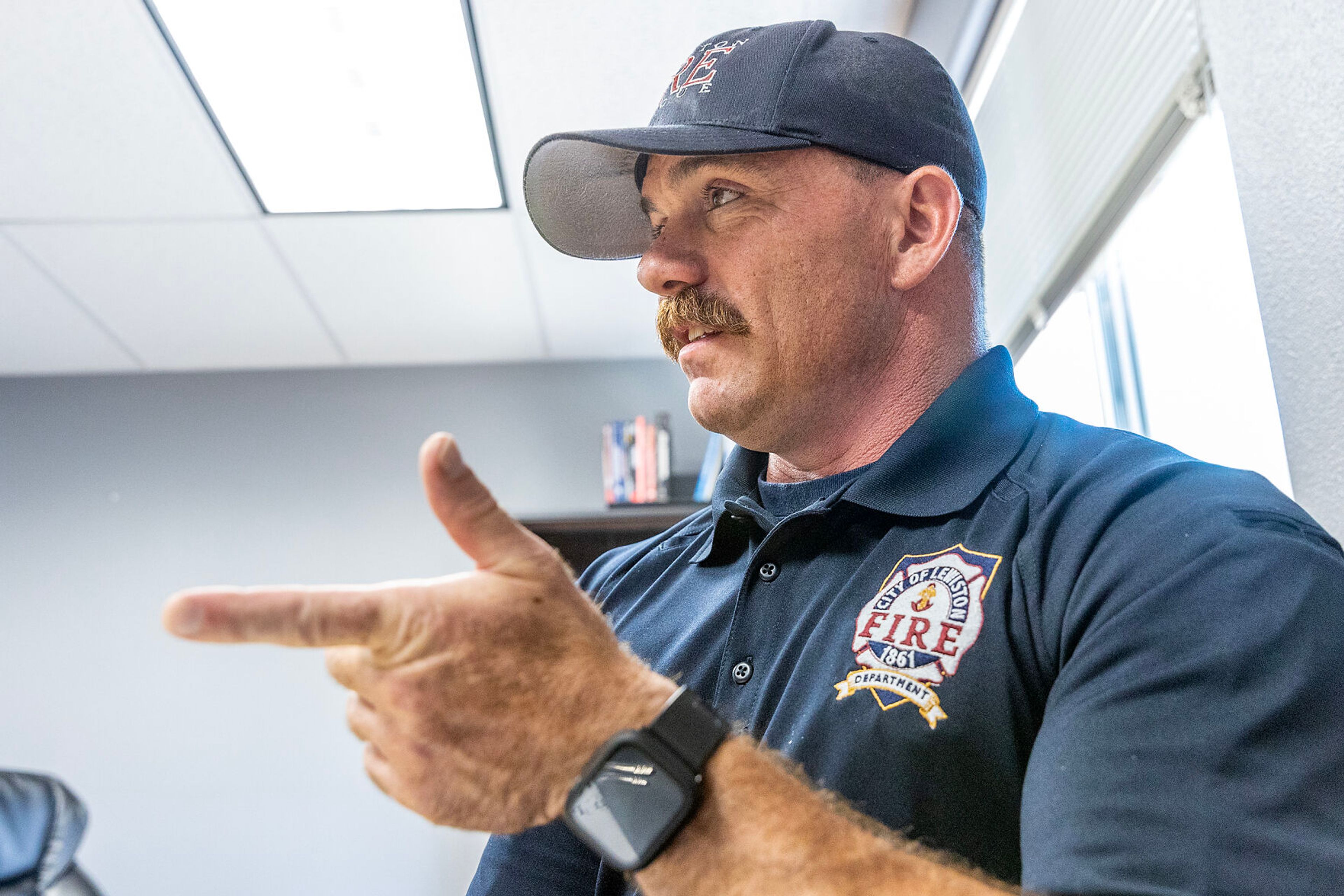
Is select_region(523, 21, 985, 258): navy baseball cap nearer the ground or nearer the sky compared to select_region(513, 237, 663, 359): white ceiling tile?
nearer the ground

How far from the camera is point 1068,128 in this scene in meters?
1.76

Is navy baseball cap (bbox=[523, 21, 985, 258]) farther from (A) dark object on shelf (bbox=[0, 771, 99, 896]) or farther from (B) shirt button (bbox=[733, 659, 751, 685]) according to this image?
(A) dark object on shelf (bbox=[0, 771, 99, 896])

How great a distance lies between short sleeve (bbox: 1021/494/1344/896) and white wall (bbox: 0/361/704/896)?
9.85 feet

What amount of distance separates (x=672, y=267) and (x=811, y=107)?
22cm

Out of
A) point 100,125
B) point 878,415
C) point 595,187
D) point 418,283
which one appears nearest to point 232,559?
point 418,283

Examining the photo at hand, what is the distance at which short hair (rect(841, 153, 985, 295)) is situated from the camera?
106 centimetres

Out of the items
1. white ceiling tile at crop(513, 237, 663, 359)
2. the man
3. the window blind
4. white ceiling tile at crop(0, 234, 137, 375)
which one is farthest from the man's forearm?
white ceiling tile at crop(0, 234, 137, 375)

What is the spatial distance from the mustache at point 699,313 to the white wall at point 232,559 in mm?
2528

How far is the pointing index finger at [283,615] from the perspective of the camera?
0.49m

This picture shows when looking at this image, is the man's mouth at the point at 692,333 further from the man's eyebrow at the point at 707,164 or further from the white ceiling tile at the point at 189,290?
the white ceiling tile at the point at 189,290

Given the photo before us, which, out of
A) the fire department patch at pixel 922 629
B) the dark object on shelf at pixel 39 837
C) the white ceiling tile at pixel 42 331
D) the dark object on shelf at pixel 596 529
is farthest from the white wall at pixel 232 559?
the fire department patch at pixel 922 629

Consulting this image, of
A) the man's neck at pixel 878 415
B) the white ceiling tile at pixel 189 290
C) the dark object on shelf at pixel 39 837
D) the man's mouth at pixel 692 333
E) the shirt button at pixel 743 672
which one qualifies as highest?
the white ceiling tile at pixel 189 290

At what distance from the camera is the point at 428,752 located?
548 millimetres

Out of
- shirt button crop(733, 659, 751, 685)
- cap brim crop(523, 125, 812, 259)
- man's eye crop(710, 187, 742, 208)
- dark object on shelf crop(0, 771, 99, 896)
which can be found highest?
cap brim crop(523, 125, 812, 259)
